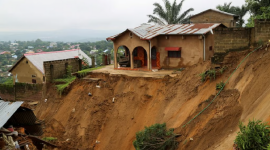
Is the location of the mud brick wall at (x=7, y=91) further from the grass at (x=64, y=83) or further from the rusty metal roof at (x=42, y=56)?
the grass at (x=64, y=83)

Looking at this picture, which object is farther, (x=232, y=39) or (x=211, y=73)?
(x=232, y=39)

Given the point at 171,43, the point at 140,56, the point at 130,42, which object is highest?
the point at 130,42

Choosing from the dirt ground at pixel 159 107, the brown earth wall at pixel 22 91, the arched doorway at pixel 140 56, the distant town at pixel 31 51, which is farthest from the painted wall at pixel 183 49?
the distant town at pixel 31 51

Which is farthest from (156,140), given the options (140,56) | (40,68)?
(40,68)

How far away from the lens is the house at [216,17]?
26731 millimetres

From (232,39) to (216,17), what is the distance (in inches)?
499

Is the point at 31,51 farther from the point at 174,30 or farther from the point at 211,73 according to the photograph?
the point at 211,73

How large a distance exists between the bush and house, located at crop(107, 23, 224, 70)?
1101cm

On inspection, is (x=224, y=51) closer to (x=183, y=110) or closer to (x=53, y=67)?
(x=183, y=110)

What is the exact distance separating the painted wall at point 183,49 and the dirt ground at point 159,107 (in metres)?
2.47

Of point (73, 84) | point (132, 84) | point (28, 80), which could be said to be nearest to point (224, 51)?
point (132, 84)

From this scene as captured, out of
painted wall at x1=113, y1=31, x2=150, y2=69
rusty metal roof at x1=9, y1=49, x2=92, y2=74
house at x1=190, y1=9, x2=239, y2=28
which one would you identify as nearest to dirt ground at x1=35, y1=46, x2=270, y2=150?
painted wall at x1=113, y1=31, x2=150, y2=69

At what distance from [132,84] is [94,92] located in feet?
9.11

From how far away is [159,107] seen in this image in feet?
55.9
